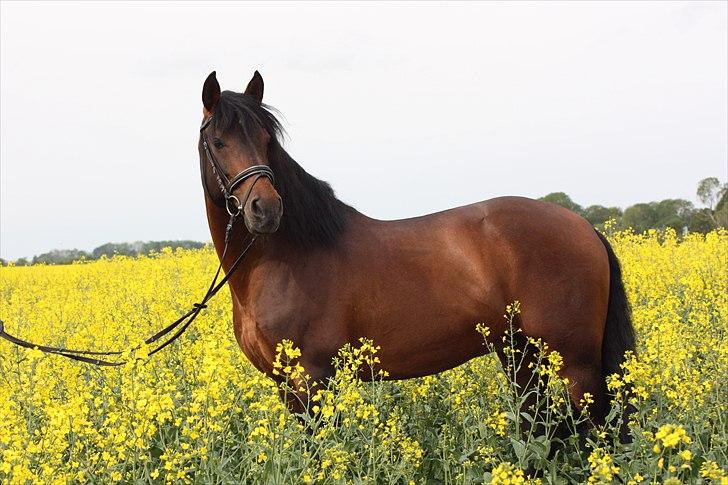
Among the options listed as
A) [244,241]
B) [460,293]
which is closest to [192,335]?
[244,241]

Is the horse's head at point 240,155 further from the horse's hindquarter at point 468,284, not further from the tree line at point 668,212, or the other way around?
the tree line at point 668,212

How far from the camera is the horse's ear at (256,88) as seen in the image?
366 centimetres

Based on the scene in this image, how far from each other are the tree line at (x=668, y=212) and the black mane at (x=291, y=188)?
27.3 m

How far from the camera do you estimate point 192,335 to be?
264 inches

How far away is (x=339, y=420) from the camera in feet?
12.0

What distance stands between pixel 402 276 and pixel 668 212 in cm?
4473

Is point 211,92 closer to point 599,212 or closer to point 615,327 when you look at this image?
point 615,327

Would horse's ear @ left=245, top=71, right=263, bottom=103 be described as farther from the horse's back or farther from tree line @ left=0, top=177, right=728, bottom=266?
tree line @ left=0, top=177, right=728, bottom=266

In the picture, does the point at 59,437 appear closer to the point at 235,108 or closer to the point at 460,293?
the point at 235,108

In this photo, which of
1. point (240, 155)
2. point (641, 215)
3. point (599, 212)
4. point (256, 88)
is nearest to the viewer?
point (240, 155)

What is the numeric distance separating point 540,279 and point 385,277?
91 centimetres

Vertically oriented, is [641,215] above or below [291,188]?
above

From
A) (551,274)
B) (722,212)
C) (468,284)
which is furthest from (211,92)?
(722,212)

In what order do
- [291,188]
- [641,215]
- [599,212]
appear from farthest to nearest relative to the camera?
[641,215]
[599,212]
[291,188]
